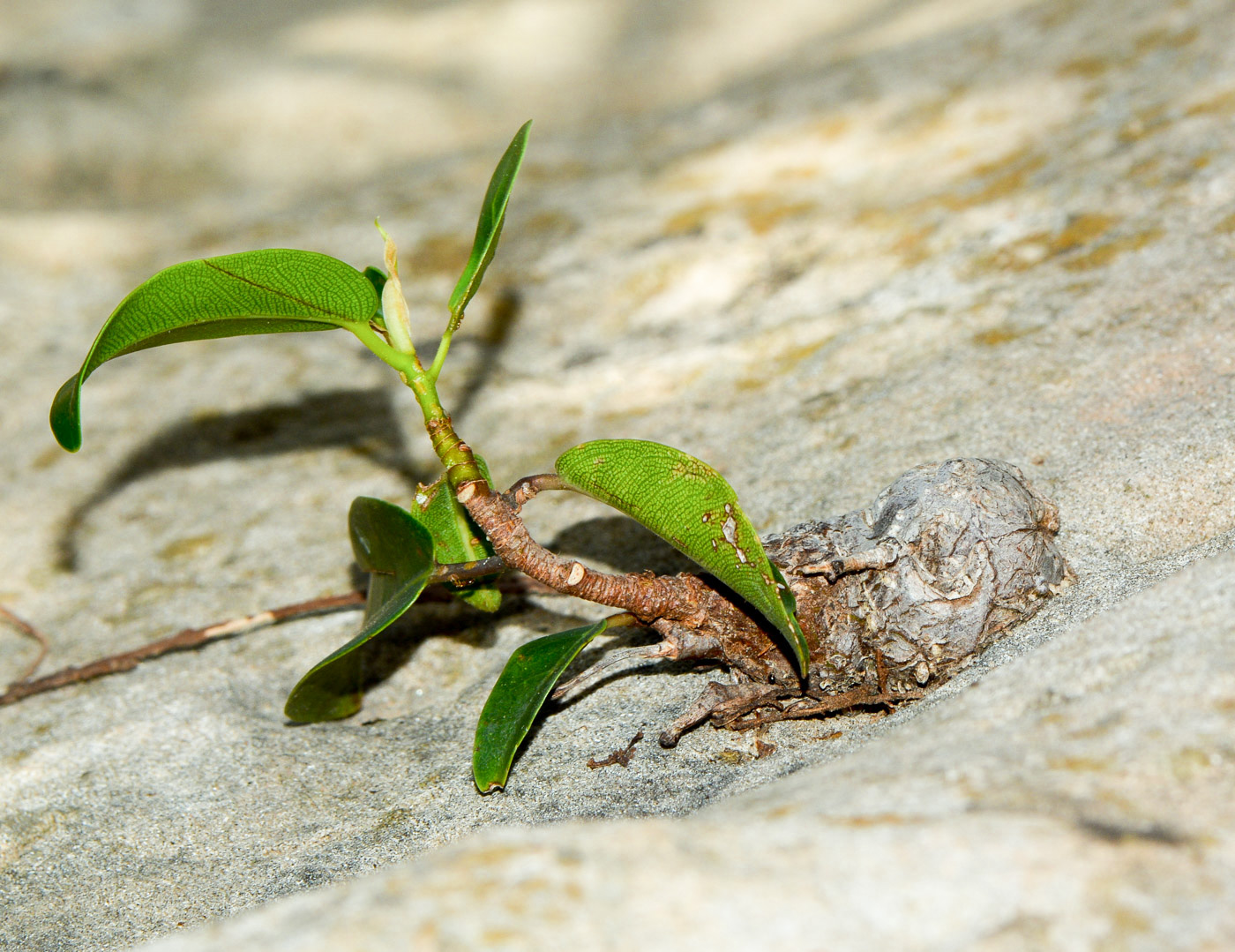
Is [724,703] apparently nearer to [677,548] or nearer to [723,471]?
[677,548]

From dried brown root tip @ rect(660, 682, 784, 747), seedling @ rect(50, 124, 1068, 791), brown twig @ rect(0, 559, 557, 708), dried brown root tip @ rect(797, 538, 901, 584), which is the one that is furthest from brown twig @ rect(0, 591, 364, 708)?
dried brown root tip @ rect(797, 538, 901, 584)

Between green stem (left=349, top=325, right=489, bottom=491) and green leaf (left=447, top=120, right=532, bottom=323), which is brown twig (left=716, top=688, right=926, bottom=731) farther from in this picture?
green leaf (left=447, top=120, right=532, bottom=323)

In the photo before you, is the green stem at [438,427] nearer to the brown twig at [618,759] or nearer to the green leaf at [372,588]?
the green leaf at [372,588]

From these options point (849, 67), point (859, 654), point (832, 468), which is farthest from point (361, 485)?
point (849, 67)

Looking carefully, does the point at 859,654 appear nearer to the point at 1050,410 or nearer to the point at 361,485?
the point at 1050,410

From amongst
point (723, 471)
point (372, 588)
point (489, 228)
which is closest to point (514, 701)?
point (372, 588)

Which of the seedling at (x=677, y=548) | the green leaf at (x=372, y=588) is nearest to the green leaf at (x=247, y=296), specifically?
A: the seedling at (x=677, y=548)
